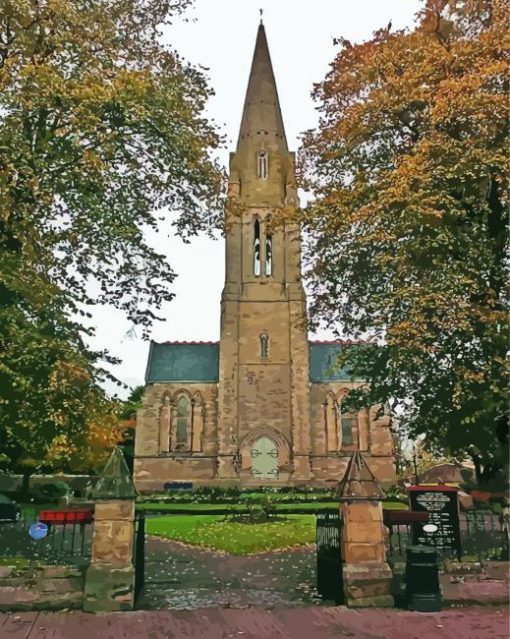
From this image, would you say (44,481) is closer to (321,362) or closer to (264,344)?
(264,344)

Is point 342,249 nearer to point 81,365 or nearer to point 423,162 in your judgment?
point 423,162

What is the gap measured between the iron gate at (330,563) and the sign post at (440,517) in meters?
1.76

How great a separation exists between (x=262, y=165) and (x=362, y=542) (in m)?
41.8

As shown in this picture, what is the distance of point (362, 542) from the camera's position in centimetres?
986

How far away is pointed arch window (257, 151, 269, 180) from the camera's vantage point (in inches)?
1895

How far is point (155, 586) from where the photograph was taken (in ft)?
37.3

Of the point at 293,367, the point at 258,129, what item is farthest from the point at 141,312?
the point at 258,129

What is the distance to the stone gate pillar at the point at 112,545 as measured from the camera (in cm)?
934

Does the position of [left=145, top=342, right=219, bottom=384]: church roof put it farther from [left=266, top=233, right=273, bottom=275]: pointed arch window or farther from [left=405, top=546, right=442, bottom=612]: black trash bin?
[left=405, top=546, right=442, bottom=612]: black trash bin

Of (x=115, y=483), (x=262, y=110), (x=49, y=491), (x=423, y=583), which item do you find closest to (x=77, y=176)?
(x=115, y=483)

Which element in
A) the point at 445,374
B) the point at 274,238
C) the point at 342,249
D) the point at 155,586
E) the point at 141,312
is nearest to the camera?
the point at 155,586

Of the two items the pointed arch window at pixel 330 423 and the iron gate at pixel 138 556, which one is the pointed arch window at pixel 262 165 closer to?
the pointed arch window at pixel 330 423

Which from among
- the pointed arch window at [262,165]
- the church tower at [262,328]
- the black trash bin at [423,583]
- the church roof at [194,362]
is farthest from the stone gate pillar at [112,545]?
the pointed arch window at [262,165]

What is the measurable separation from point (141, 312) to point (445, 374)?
7.14 metres
